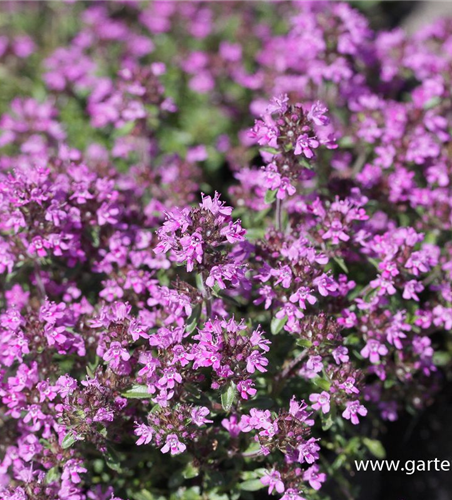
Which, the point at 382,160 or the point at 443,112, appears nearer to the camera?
the point at 382,160

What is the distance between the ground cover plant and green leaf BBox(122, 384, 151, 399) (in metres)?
0.01

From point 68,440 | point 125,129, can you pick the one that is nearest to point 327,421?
point 68,440

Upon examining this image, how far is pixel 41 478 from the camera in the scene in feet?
9.00

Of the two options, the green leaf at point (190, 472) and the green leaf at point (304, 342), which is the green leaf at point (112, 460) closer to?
the green leaf at point (190, 472)

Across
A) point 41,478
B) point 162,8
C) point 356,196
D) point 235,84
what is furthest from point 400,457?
point 162,8

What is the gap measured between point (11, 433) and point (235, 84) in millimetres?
3495

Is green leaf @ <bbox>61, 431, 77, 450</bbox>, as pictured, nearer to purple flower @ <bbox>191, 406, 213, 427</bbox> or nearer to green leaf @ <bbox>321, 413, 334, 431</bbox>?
purple flower @ <bbox>191, 406, 213, 427</bbox>

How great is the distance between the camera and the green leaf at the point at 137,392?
2703mm

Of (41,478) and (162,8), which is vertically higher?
(162,8)

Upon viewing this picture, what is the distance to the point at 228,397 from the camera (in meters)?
2.65

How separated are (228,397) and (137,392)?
0.39 m

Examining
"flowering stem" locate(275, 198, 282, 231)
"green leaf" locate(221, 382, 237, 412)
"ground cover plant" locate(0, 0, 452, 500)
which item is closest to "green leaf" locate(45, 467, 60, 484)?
"ground cover plant" locate(0, 0, 452, 500)

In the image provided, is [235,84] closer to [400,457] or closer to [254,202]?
[254,202]

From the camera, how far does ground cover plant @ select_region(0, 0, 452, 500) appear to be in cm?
269
